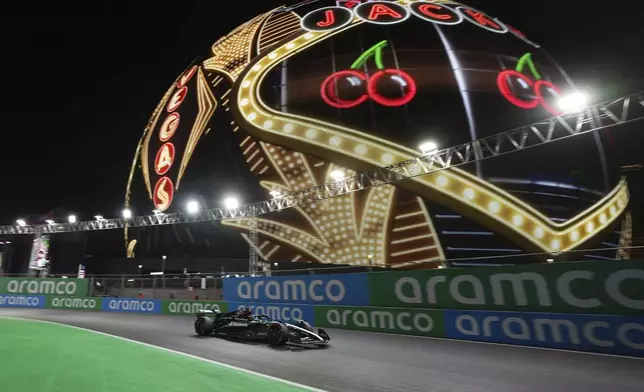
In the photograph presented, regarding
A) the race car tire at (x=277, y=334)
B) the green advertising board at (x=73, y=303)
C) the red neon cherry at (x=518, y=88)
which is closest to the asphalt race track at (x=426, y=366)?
the race car tire at (x=277, y=334)

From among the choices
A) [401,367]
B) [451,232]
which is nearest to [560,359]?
[401,367]

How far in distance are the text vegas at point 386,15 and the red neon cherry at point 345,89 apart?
5.94m

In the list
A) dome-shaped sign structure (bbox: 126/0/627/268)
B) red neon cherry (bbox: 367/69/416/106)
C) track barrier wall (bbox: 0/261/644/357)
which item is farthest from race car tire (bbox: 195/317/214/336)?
red neon cherry (bbox: 367/69/416/106)

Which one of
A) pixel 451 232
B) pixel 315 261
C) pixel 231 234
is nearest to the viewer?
pixel 451 232

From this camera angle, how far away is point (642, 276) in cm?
762

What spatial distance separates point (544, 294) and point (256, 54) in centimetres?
3120

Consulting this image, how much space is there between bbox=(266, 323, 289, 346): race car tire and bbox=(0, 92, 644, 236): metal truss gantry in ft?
36.3

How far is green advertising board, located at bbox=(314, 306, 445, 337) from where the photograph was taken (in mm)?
10602

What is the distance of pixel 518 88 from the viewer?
30031 mm

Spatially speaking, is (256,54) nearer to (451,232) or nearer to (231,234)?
(231,234)

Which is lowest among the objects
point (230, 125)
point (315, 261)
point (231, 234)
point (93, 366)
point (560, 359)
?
point (560, 359)

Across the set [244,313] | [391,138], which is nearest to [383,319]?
[244,313]

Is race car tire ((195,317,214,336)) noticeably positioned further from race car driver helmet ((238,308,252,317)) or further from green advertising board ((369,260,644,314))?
green advertising board ((369,260,644,314))

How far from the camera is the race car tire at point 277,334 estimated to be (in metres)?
8.94
